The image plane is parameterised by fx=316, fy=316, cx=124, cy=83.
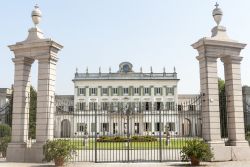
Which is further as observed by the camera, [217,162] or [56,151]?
[217,162]

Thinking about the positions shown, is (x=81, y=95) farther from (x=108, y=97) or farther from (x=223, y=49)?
(x=223, y=49)

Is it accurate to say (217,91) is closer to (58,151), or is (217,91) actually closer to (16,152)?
(58,151)

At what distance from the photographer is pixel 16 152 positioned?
Result: 16.6m

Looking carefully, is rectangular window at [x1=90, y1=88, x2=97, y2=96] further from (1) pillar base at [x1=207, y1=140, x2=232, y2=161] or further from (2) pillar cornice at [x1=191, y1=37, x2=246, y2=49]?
(1) pillar base at [x1=207, y1=140, x2=232, y2=161]

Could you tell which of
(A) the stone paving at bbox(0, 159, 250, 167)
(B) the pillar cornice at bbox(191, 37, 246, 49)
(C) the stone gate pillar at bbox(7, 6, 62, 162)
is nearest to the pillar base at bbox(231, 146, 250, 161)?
(A) the stone paving at bbox(0, 159, 250, 167)

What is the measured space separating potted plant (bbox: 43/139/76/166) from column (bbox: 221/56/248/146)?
8.59 metres

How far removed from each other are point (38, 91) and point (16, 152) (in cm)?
338

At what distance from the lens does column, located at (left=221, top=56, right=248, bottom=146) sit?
1697cm

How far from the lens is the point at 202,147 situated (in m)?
14.8

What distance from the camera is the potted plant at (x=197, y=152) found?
1473 centimetres

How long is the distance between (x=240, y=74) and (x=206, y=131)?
3.89 meters

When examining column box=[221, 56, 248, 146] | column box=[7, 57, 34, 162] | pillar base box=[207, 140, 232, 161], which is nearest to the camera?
pillar base box=[207, 140, 232, 161]

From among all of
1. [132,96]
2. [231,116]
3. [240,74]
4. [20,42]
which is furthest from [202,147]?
[132,96]

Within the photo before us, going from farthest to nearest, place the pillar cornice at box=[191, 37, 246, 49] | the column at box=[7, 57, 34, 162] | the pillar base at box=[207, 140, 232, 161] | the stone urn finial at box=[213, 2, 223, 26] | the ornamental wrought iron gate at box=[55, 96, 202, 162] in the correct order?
the ornamental wrought iron gate at box=[55, 96, 202, 162] < the stone urn finial at box=[213, 2, 223, 26] < the pillar cornice at box=[191, 37, 246, 49] < the column at box=[7, 57, 34, 162] < the pillar base at box=[207, 140, 232, 161]
